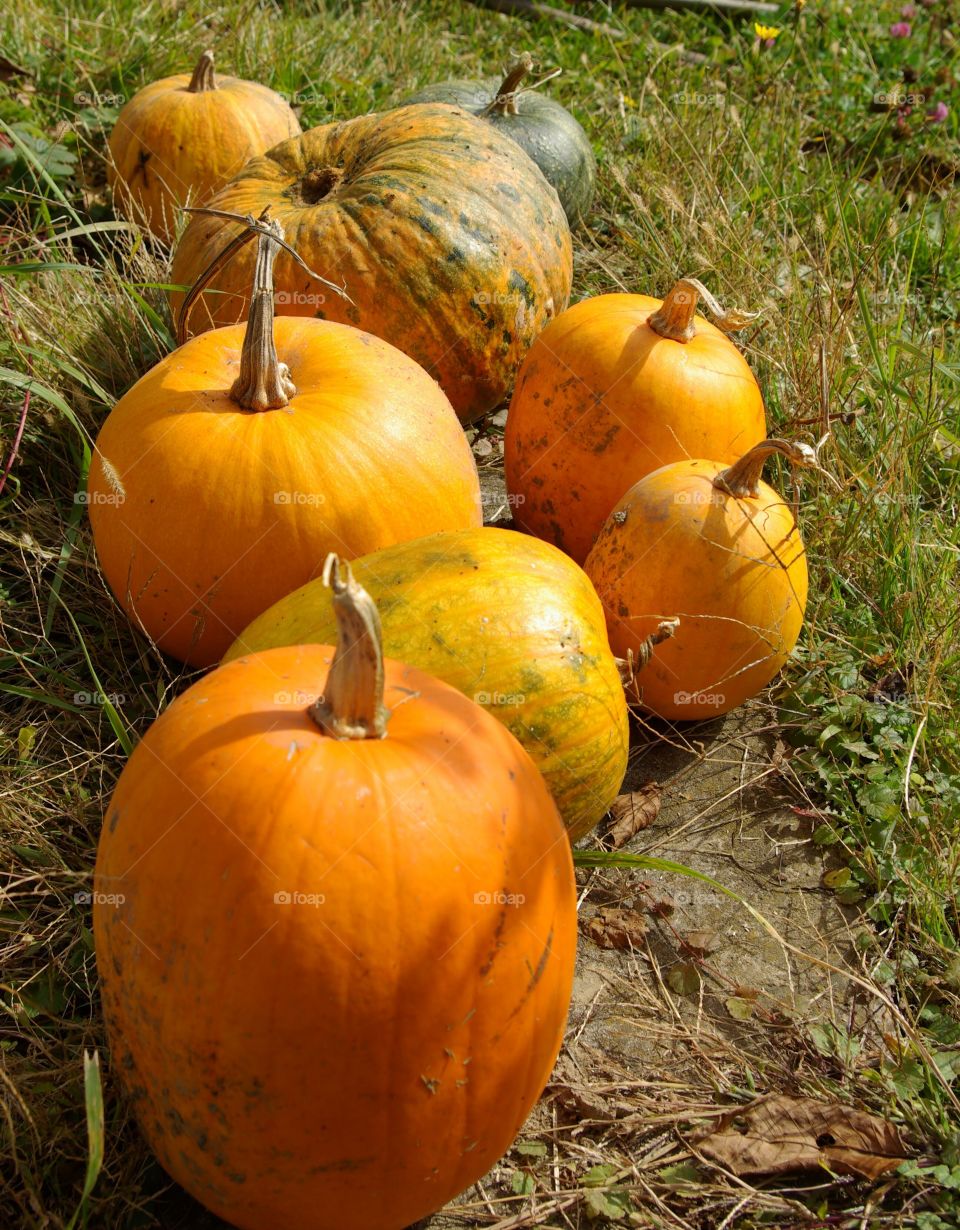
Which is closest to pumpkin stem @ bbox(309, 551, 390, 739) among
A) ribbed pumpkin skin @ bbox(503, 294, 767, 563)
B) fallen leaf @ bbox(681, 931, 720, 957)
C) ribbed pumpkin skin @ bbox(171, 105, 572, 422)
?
fallen leaf @ bbox(681, 931, 720, 957)

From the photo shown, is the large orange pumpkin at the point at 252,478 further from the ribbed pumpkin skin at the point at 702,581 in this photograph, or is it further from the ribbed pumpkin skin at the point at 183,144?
the ribbed pumpkin skin at the point at 183,144

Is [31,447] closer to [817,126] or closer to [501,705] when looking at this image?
[501,705]

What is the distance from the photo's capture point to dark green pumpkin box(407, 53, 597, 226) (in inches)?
186

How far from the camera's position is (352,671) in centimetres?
170

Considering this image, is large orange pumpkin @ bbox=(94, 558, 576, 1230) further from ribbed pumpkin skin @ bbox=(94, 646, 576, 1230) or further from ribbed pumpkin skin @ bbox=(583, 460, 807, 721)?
ribbed pumpkin skin @ bbox=(583, 460, 807, 721)

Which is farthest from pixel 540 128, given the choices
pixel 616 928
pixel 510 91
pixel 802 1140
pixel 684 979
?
pixel 802 1140

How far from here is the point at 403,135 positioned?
3.66m

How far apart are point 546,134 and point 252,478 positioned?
2913 millimetres

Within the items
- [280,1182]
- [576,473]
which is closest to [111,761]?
[280,1182]

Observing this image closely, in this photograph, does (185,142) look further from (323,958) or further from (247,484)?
(323,958)

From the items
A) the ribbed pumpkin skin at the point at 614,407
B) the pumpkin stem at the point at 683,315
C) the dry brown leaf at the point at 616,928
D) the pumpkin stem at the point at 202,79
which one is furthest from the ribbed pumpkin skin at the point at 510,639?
the pumpkin stem at the point at 202,79

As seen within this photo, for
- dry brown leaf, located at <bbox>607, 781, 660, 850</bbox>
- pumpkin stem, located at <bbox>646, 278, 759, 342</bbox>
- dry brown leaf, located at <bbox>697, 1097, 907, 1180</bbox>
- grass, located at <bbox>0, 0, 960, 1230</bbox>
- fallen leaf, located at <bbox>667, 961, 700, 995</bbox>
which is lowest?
fallen leaf, located at <bbox>667, 961, 700, 995</bbox>

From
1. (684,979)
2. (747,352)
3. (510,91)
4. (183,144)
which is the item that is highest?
(510,91)

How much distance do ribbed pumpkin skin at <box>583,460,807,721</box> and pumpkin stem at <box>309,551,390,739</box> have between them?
109 centimetres
